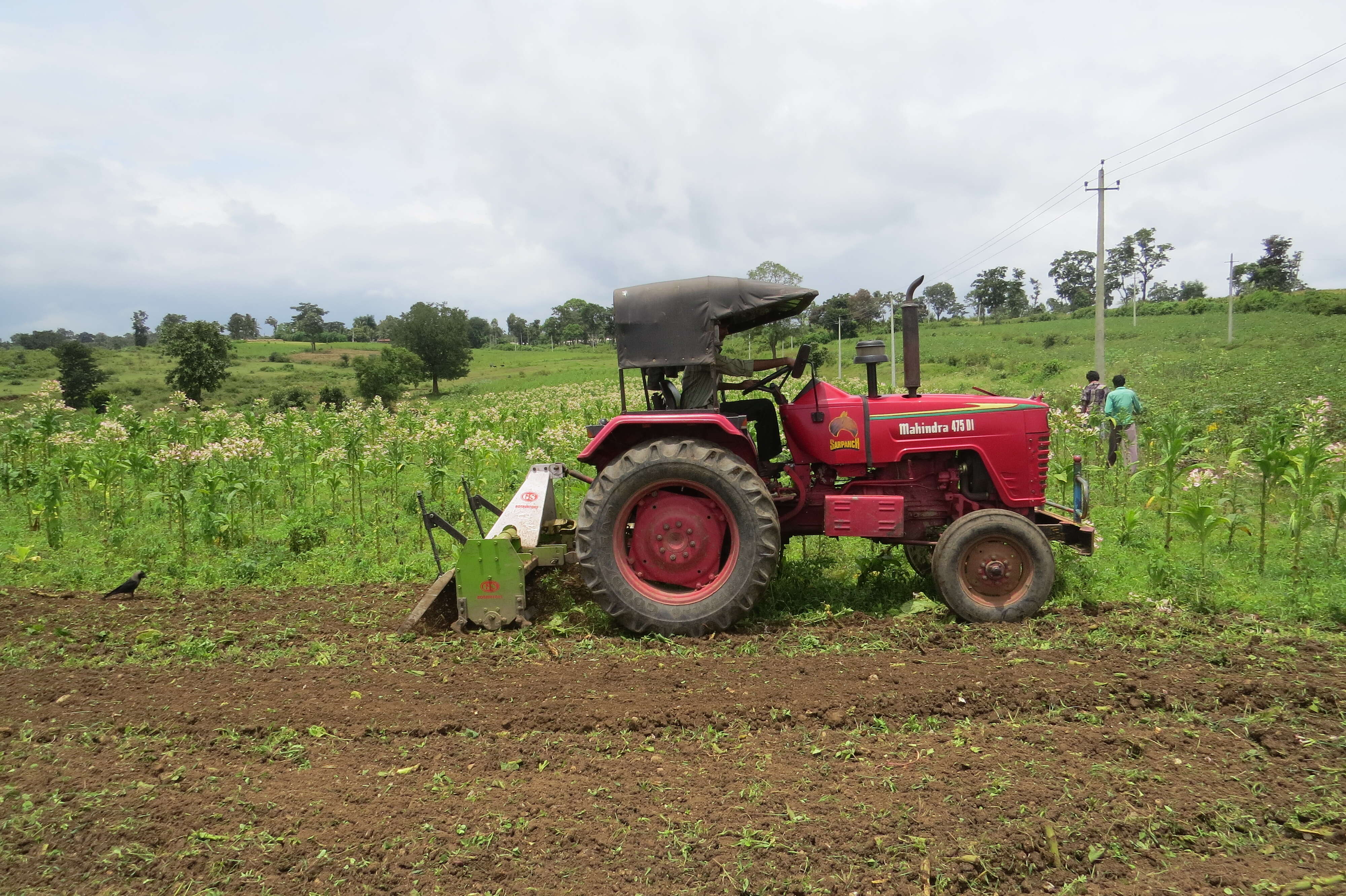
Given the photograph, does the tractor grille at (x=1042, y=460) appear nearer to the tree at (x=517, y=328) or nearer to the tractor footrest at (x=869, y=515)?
the tractor footrest at (x=869, y=515)

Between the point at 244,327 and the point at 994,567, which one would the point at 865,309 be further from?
the point at 244,327

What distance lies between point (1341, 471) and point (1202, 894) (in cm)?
781

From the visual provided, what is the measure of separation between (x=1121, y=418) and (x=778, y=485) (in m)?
7.27

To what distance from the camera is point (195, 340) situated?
3934 centimetres

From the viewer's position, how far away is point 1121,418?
10648 mm

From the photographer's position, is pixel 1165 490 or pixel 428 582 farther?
pixel 1165 490

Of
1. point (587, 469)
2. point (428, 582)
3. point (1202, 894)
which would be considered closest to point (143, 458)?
point (428, 582)

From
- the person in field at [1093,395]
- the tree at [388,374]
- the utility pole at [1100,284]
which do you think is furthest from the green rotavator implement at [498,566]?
the tree at [388,374]

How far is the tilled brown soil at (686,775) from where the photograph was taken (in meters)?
2.74

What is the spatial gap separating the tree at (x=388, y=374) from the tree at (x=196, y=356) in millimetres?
6853

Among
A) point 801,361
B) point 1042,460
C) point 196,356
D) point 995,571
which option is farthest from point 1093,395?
point 196,356

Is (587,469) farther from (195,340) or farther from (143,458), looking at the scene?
(195,340)

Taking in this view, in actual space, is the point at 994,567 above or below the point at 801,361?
below

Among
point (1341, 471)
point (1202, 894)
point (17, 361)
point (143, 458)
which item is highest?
point (17, 361)
